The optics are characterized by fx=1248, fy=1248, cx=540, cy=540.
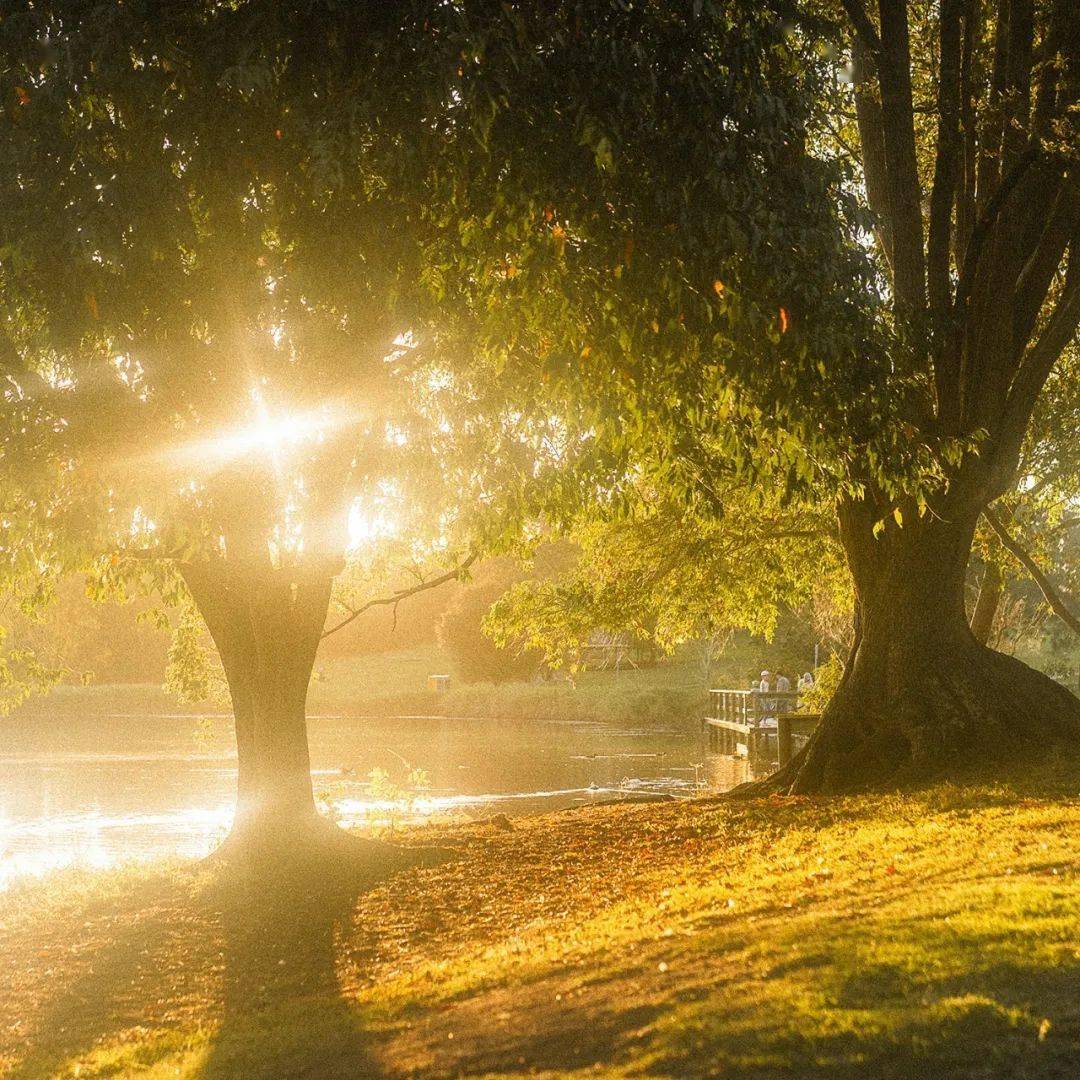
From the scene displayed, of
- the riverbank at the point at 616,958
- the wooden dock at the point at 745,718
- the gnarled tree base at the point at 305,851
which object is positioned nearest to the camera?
the riverbank at the point at 616,958

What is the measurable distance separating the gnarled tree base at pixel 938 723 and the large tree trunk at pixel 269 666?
242 inches

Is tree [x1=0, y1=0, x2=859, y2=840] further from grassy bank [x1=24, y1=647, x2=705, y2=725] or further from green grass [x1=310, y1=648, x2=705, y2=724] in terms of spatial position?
green grass [x1=310, y1=648, x2=705, y2=724]

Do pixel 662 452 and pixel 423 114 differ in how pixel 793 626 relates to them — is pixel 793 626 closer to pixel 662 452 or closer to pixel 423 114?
pixel 662 452

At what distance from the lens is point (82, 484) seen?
34.8ft

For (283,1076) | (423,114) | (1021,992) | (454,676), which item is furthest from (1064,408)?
(454,676)

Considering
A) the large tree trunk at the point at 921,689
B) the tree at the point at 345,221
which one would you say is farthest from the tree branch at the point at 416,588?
the large tree trunk at the point at 921,689

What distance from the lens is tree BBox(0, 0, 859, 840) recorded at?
811cm

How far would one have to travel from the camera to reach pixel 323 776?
30.8m

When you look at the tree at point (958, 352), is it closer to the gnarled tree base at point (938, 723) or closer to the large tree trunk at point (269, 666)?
the gnarled tree base at point (938, 723)

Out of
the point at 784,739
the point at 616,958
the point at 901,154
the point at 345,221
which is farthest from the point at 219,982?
the point at 784,739

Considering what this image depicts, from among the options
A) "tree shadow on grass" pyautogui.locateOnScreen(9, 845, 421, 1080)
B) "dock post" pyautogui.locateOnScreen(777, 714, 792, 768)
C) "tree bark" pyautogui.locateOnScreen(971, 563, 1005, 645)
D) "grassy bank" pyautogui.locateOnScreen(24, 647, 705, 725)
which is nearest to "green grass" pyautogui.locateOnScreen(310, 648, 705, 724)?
"grassy bank" pyautogui.locateOnScreen(24, 647, 705, 725)

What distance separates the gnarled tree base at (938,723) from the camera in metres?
14.2

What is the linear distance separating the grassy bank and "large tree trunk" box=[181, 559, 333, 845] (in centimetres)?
3472

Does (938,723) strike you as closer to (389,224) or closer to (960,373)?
(960,373)
